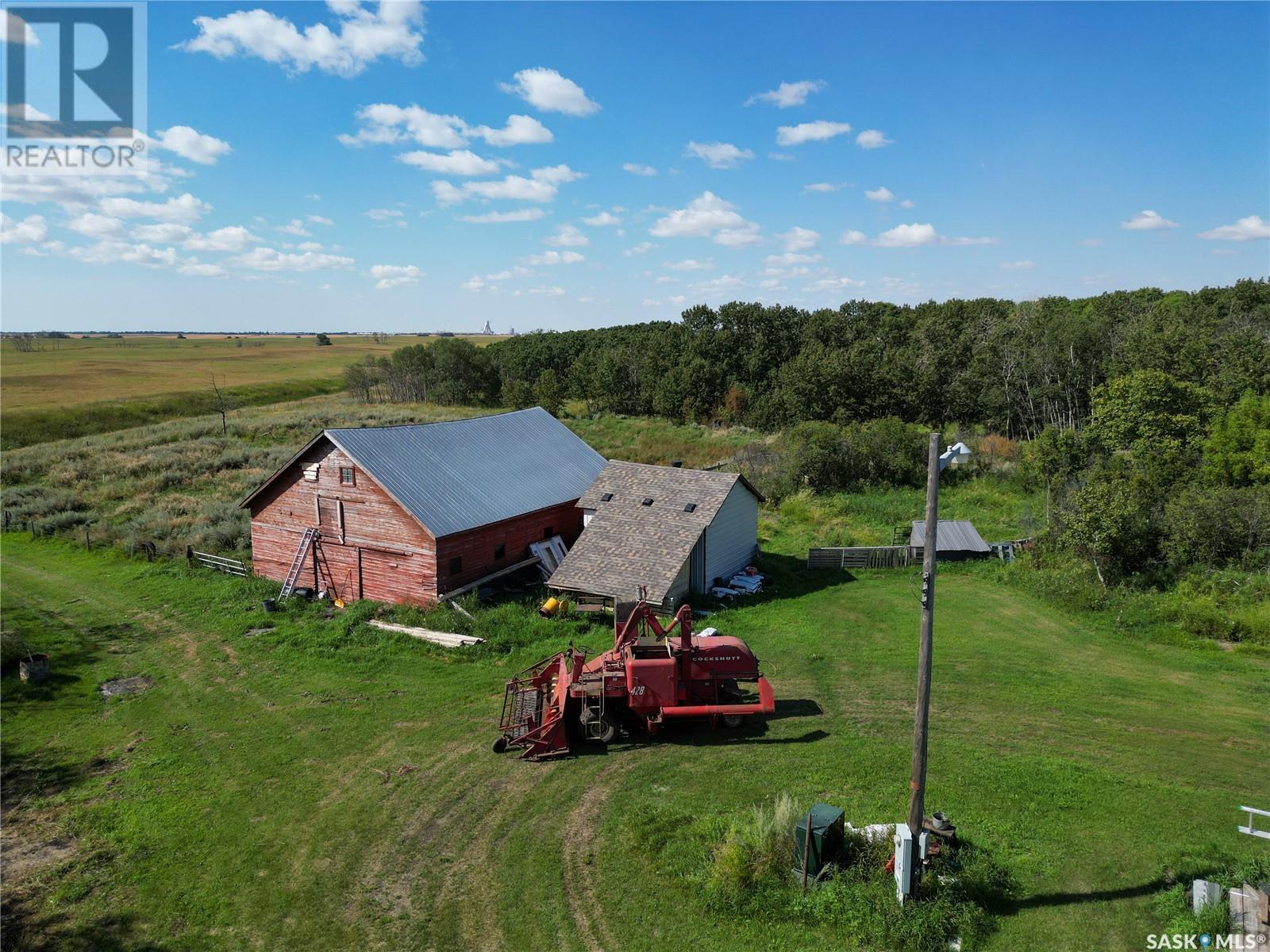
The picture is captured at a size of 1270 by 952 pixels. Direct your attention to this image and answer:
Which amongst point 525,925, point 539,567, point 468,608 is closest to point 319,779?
point 525,925

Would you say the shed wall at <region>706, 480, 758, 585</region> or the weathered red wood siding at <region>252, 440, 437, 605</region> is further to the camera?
the shed wall at <region>706, 480, 758, 585</region>

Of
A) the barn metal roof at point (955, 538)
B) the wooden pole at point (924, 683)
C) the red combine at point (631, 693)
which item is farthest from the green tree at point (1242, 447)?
the wooden pole at point (924, 683)

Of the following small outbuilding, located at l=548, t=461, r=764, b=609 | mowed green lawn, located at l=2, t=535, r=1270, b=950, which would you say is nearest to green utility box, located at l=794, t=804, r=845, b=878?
mowed green lawn, located at l=2, t=535, r=1270, b=950

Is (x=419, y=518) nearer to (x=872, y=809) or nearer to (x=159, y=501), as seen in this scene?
(x=872, y=809)

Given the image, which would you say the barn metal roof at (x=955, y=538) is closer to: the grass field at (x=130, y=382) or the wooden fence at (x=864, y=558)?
the wooden fence at (x=864, y=558)

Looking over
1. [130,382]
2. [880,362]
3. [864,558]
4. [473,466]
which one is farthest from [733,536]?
[130,382]

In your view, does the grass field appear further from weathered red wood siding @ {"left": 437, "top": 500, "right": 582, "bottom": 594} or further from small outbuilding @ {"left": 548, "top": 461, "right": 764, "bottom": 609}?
small outbuilding @ {"left": 548, "top": 461, "right": 764, "bottom": 609}

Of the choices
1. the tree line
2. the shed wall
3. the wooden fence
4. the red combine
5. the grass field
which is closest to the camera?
the red combine
